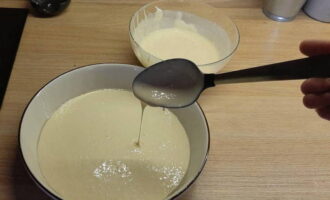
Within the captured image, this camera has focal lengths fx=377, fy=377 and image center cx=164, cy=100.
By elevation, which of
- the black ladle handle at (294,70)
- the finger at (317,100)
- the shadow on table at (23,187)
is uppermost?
the black ladle handle at (294,70)

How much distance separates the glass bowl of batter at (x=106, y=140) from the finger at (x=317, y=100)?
0.27 m

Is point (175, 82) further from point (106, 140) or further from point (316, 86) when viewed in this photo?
point (316, 86)

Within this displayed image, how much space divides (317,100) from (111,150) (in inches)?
18.5

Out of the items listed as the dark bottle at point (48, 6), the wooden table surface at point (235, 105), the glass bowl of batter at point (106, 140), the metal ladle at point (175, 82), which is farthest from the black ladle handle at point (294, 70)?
the dark bottle at point (48, 6)

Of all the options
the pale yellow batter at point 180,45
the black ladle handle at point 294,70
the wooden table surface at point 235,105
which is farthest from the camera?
the pale yellow batter at point 180,45

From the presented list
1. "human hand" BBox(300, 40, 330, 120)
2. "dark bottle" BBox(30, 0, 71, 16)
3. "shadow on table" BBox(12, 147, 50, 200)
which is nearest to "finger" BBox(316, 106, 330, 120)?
"human hand" BBox(300, 40, 330, 120)

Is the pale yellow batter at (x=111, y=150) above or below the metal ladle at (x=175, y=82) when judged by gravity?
below

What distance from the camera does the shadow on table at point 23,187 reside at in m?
0.75

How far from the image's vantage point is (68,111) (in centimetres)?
85

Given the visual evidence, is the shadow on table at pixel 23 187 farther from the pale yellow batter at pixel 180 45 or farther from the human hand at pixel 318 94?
the human hand at pixel 318 94

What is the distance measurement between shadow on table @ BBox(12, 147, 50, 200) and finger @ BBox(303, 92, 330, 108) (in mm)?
598

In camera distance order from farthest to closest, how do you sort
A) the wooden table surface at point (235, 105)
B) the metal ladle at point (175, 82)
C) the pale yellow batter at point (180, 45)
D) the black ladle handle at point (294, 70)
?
the pale yellow batter at point (180, 45) < the wooden table surface at point (235, 105) < the metal ladle at point (175, 82) < the black ladle handle at point (294, 70)

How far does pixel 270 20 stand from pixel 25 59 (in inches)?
29.0

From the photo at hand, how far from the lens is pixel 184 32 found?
1.08 m
